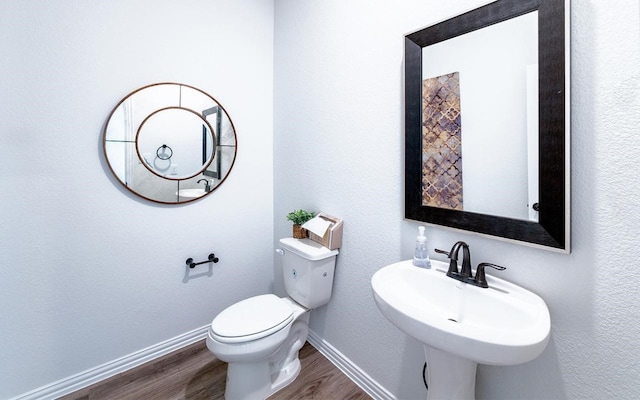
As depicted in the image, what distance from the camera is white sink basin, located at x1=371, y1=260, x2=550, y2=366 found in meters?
0.70

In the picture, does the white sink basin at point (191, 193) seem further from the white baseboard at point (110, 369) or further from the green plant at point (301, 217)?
the white baseboard at point (110, 369)

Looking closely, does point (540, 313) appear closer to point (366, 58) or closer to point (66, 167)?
point (366, 58)

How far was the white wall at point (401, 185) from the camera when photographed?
0.78m

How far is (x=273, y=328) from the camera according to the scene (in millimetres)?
1378

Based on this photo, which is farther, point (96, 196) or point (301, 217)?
point (301, 217)

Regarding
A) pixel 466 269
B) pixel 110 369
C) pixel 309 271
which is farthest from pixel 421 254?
pixel 110 369

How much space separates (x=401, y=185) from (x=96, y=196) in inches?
62.1

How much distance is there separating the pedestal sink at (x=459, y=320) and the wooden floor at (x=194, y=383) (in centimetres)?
70

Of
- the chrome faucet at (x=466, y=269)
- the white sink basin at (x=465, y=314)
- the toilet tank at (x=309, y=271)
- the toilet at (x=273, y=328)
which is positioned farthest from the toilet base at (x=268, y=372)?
the chrome faucet at (x=466, y=269)

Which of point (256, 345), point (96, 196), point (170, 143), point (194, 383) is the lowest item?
point (194, 383)

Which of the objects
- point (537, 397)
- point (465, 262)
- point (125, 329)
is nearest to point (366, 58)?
point (465, 262)

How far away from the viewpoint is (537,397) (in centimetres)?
94

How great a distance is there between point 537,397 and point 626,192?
70 centimetres

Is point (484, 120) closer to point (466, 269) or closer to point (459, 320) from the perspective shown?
point (466, 269)
